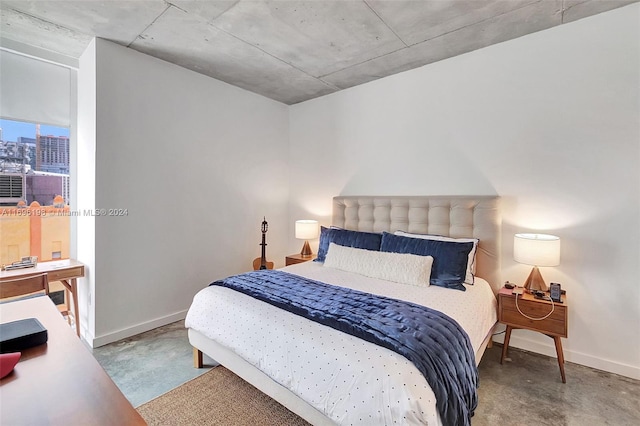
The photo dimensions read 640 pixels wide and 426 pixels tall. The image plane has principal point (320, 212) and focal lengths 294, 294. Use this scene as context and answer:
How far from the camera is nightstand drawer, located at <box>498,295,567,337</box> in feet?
7.24

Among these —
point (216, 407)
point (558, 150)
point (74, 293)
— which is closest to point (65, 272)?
point (74, 293)

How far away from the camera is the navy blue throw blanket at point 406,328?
141cm

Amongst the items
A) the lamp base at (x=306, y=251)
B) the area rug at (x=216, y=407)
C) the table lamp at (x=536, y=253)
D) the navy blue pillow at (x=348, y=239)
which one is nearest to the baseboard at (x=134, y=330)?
the area rug at (x=216, y=407)

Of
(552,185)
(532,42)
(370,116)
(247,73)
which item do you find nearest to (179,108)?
(247,73)

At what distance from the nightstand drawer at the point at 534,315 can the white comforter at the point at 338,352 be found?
4.5 inches

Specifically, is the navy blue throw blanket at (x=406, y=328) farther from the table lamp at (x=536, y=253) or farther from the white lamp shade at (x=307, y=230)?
the white lamp shade at (x=307, y=230)

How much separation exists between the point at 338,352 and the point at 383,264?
137 centimetres

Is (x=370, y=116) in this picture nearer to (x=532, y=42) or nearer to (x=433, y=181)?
(x=433, y=181)

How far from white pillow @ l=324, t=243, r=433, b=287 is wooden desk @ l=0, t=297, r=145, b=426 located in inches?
86.0

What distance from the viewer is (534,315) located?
2.31m

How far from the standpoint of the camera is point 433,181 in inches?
126

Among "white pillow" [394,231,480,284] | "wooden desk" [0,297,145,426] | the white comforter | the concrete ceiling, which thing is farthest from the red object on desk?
"white pillow" [394,231,480,284]

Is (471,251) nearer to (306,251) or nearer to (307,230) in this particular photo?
(307,230)

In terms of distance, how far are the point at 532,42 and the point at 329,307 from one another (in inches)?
114
